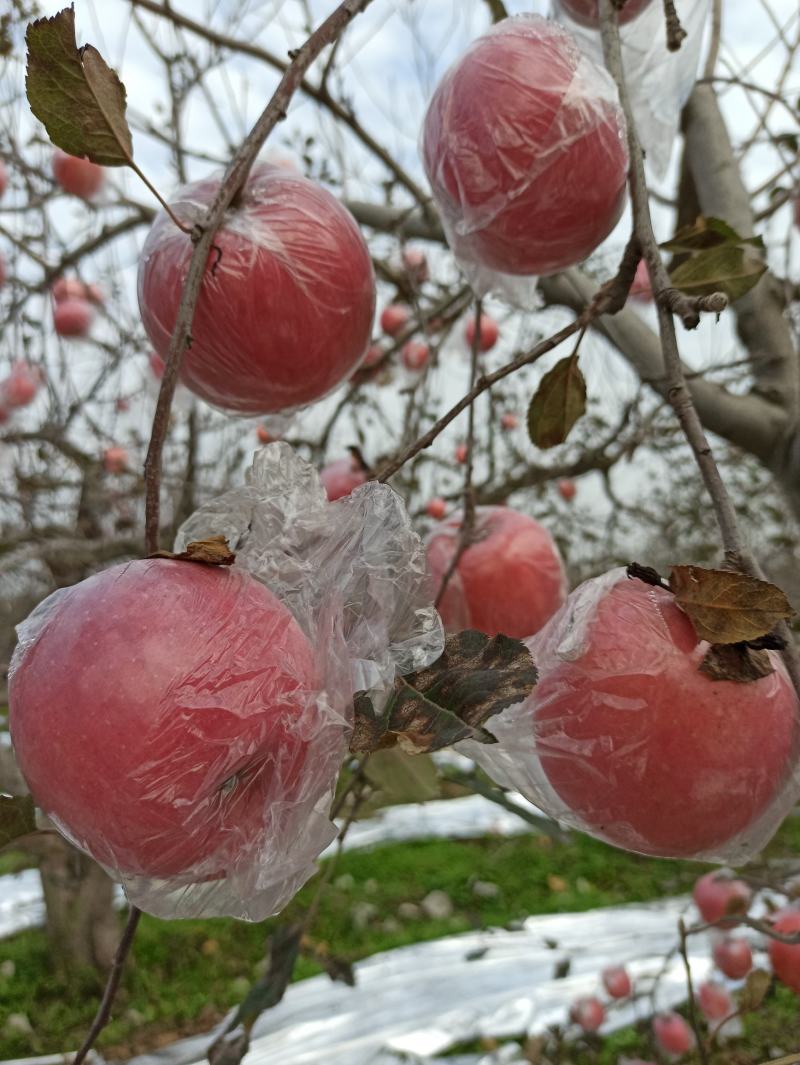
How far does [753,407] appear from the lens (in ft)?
4.34

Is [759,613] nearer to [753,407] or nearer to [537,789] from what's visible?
[537,789]

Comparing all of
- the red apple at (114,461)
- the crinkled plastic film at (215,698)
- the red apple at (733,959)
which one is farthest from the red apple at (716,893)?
the red apple at (114,461)

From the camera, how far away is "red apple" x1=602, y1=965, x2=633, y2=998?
2212 mm

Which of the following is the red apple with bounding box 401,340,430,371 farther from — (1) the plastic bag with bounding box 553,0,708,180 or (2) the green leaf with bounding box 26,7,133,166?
(2) the green leaf with bounding box 26,7,133,166

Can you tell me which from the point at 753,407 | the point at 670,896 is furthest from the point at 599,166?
the point at 670,896

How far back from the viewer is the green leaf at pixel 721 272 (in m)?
0.65

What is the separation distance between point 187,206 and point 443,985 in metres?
3.07

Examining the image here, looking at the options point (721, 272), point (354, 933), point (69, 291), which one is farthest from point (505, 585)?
point (354, 933)

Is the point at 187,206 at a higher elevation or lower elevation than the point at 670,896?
higher

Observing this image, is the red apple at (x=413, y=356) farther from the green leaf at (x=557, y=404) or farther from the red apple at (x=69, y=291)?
the green leaf at (x=557, y=404)

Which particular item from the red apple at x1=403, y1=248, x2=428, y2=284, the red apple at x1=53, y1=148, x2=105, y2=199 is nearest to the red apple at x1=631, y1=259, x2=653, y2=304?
the red apple at x1=403, y1=248, x2=428, y2=284

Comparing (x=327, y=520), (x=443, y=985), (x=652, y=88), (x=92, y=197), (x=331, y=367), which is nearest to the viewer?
(x=327, y=520)

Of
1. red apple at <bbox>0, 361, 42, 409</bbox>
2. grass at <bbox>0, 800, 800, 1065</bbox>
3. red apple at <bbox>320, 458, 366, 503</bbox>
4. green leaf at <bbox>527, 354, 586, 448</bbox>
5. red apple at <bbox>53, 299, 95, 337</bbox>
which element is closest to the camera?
green leaf at <bbox>527, 354, 586, 448</bbox>

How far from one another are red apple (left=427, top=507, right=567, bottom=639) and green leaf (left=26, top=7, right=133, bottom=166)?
0.51 metres
